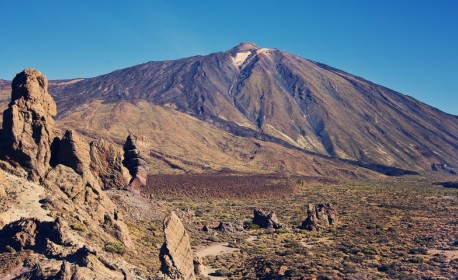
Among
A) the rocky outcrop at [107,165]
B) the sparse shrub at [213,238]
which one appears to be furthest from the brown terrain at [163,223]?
the rocky outcrop at [107,165]

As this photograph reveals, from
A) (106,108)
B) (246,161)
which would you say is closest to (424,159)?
(246,161)

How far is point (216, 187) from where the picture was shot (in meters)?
86.9

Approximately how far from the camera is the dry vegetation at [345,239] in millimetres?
32031

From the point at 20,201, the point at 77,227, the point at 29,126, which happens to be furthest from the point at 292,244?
the point at 29,126

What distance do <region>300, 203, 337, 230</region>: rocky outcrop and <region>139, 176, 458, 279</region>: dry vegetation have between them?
1.46 metres

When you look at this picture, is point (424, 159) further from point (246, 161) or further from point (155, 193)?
point (155, 193)

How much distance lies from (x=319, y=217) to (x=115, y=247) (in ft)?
99.6

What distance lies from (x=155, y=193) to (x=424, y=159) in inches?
6158

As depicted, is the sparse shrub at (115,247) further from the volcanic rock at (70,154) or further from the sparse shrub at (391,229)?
the sparse shrub at (391,229)

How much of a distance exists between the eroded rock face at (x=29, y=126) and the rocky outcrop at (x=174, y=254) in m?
12.9

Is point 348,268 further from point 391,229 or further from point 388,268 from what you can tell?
point 391,229

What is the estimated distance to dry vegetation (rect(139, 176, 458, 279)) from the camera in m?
32.0

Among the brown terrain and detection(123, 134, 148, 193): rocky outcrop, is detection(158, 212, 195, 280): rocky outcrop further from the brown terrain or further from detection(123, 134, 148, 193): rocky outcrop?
detection(123, 134, 148, 193): rocky outcrop

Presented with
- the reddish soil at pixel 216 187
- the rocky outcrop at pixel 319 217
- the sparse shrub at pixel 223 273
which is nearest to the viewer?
the sparse shrub at pixel 223 273
